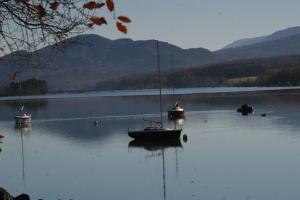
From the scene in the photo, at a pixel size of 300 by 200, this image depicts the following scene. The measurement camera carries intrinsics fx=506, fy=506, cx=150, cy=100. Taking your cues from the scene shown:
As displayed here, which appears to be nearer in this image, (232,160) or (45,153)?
(232,160)

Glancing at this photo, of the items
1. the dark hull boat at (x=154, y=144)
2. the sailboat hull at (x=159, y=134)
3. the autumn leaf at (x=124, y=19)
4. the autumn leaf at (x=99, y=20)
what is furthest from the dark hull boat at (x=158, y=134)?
the autumn leaf at (x=124, y=19)

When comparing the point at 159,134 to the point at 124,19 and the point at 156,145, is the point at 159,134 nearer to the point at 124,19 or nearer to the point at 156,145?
the point at 156,145

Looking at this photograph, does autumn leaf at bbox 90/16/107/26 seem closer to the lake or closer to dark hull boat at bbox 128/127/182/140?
the lake

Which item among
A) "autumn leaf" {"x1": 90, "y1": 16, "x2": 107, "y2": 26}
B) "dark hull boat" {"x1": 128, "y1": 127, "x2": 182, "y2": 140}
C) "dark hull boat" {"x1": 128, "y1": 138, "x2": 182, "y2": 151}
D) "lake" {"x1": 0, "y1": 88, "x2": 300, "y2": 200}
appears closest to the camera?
"autumn leaf" {"x1": 90, "y1": 16, "x2": 107, "y2": 26}

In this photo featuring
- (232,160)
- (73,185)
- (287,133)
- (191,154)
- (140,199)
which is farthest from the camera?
(287,133)

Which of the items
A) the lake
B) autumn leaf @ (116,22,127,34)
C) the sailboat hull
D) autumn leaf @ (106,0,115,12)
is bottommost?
the lake

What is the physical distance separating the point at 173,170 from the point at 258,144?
700 inches

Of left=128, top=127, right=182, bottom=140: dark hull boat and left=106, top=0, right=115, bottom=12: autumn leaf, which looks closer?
left=106, top=0, right=115, bottom=12: autumn leaf

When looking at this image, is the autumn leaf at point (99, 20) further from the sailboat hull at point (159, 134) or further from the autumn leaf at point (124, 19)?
the sailboat hull at point (159, 134)

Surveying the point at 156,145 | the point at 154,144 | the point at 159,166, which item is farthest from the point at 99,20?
the point at 154,144

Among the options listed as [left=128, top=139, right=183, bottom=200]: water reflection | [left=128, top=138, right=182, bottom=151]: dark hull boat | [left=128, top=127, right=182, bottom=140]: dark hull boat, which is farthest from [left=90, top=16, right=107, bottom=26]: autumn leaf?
[left=128, top=127, right=182, bottom=140]: dark hull boat

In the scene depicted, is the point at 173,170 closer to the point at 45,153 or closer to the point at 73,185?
the point at 73,185

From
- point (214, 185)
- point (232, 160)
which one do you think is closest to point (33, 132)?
point (232, 160)

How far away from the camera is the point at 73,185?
115ft
